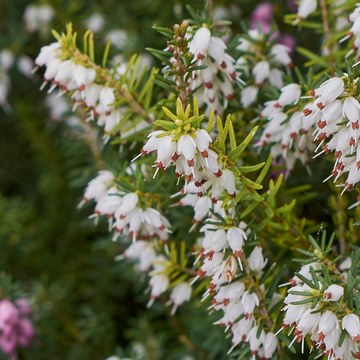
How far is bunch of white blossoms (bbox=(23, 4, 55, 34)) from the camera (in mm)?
1980

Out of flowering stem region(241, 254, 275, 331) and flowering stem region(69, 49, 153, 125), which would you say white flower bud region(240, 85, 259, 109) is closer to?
flowering stem region(69, 49, 153, 125)

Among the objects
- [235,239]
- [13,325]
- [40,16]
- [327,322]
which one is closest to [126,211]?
[235,239]

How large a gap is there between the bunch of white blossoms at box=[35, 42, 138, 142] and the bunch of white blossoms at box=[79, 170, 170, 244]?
155 millimetres

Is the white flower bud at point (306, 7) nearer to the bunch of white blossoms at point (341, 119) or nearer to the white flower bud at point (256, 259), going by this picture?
the bunch of white blossoms at point (341, 119)

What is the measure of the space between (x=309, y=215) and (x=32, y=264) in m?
1.43

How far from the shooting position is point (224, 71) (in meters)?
0.95

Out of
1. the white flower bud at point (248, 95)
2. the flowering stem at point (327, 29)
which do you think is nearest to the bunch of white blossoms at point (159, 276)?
the white flower bud at point (248, 95)

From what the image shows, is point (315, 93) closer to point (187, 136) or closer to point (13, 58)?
point (187, 136)

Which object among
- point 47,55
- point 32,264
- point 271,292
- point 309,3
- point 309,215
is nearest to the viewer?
point 271,292

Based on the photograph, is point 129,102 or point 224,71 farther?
point 129,102

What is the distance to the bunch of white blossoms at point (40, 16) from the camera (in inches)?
78.0

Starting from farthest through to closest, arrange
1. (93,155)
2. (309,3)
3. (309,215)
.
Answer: (93,155) < (309,215) < (309,3)

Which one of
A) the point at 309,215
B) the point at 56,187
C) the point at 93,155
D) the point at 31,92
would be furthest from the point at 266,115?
the point at 31,92

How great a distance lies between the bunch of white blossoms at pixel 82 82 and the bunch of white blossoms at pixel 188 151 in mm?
351
